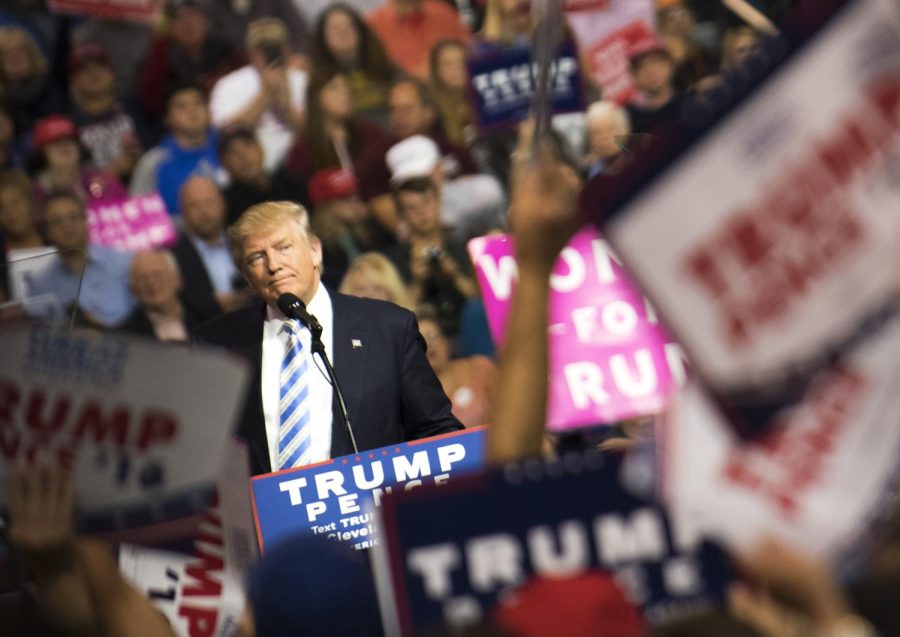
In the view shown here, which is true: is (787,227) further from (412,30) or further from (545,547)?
(412,30)

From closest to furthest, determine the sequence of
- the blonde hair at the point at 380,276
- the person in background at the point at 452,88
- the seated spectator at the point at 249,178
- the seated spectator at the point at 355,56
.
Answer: the blonde hair at the point at 380,276 < the seated spectator at the point at 249,178 < the person in background at the point at 452,88 < the seated spectator at the point at 355,56

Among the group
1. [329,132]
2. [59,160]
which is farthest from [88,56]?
[329,132]

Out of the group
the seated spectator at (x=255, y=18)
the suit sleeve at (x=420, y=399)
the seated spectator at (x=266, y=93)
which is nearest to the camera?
the suit sleeve at (x=420, y=399)

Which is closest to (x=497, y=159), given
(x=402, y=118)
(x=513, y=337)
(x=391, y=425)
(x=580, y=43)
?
(x=402, y=118)

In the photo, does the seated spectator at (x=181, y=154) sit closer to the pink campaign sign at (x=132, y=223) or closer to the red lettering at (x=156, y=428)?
the pink campaign sign at (x=132, y=223)

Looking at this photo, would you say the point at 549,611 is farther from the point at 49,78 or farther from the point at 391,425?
the point at 49,78

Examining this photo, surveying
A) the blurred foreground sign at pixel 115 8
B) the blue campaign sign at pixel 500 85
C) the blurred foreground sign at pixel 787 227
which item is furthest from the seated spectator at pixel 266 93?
the blurred foreground sign at pixel 787 227

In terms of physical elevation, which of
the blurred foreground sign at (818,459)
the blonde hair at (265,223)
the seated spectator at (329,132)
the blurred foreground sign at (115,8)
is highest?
the blurred foreground sign at (115,8)

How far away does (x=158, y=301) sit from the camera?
24.8ft

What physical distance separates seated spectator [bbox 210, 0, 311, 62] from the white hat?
195cm

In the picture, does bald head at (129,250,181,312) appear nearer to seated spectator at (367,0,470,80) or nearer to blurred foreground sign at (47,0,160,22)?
seated spectator at (367,0,470,80)

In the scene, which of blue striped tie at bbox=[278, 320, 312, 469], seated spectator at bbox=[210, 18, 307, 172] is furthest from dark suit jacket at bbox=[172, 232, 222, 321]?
blue striped tie at bbox=[278, 320, 312, 469]

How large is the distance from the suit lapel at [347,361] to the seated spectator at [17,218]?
13.0ft

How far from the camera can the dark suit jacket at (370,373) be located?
14.7 feet
